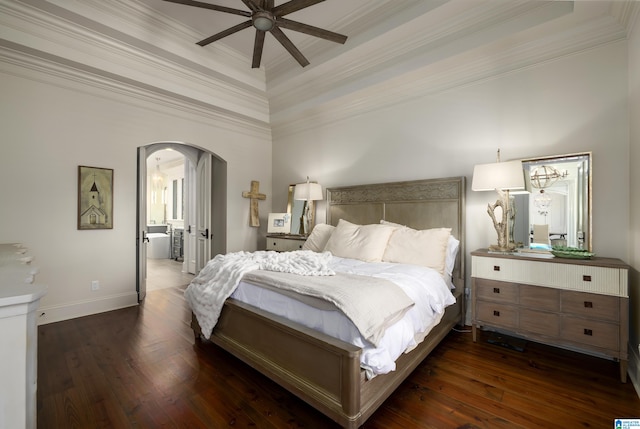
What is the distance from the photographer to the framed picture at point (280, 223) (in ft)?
15.5

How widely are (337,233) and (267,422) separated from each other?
2095 mm

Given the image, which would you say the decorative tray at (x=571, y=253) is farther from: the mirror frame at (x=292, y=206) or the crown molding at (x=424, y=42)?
the mirror frame at (x=292, y=206)

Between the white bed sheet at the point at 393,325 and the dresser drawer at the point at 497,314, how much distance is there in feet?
1.24

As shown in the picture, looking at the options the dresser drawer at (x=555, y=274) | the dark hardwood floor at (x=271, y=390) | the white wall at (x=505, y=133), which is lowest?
the dark hardwood floor at (x=271, y=390)

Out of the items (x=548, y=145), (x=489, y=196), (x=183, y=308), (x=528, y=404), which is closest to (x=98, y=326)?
(x=183, y=308)

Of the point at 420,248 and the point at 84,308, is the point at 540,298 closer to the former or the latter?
the point at 420,248

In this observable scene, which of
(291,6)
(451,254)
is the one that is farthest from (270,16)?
(451,254)

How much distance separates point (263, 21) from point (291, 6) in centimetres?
30

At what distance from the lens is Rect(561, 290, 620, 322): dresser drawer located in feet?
6.90

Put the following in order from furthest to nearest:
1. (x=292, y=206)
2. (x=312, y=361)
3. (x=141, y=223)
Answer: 1. (x=292, y=206)
2. (x=141, y=223)
3. (x=312, y=361)

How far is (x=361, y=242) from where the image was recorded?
3.12 m

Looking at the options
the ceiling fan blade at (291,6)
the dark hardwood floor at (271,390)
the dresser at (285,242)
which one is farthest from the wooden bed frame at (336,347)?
the ceiling fan blade at (291,6)

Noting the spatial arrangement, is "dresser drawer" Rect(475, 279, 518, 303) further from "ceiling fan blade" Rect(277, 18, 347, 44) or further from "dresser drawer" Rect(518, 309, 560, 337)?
"ceiling fan blade" Rect(277, 18, 347, 44)

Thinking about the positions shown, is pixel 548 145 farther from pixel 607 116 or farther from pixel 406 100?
pixel 406 100
